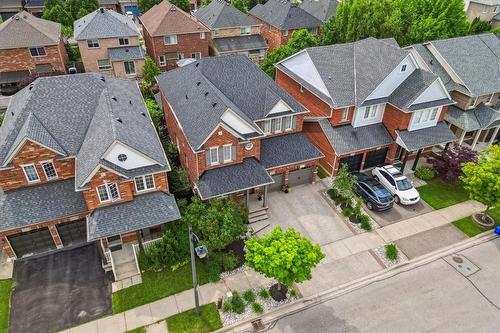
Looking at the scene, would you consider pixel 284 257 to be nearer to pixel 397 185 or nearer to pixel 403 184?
pixel 397 185

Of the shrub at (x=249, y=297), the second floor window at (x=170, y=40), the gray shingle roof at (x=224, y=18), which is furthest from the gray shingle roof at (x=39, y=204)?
the gray shingle roof at (x=224, y=18)

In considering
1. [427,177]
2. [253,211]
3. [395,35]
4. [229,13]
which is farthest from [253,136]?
[229,13]

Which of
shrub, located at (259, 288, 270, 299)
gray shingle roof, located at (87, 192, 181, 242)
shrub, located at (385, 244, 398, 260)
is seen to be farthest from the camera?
shrub, located at (385, 244, 398, 260)

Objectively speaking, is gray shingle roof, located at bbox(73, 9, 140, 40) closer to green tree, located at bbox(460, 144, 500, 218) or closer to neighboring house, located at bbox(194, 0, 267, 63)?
neighboring house, located at bbox(194, 0, 267, 63)

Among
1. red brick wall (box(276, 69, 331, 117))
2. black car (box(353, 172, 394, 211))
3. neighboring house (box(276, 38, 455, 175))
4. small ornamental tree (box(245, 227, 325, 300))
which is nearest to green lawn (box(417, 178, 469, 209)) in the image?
neighboring house (box(276, 38, 455, 175))

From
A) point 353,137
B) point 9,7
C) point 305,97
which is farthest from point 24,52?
point 353,137

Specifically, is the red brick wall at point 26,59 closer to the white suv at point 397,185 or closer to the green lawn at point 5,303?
the green lawn at point 5,303
